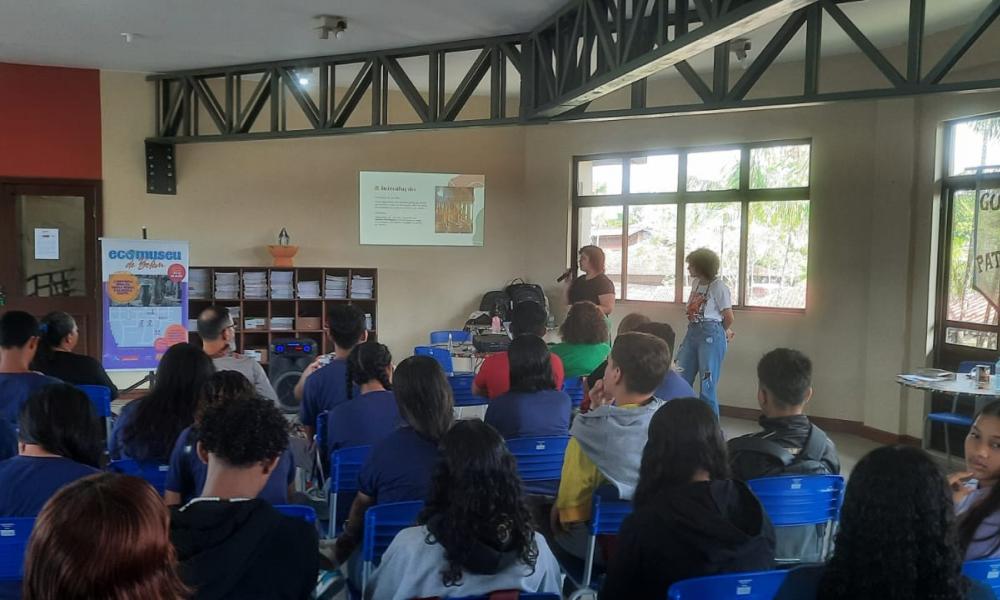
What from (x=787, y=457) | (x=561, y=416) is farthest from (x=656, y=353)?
(x=561, y=416)

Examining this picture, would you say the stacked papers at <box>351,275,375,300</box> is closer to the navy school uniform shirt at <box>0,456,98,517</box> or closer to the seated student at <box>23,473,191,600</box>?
the navy school uniform shirt at <box>0,456,98,517</box>

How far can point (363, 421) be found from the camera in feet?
10.1

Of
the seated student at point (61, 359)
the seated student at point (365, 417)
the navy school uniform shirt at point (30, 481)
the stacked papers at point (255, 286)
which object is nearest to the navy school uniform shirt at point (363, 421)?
the seated student at point (365, 417)

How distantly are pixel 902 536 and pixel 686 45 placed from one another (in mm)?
2833

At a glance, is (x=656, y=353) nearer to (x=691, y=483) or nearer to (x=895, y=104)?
(x=691, y=483)

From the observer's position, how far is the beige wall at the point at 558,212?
6266 millimetres

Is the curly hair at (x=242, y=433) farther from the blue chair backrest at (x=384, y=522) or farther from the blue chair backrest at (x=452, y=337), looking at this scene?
the blue chair backrest at (x=452, y=337)

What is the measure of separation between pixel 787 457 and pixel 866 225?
4784mm

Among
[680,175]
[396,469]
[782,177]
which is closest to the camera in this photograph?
[396,469]

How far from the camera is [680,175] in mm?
7598

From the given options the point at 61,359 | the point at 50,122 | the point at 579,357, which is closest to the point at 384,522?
the point at 579,357

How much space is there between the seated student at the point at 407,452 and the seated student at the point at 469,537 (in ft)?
1.83

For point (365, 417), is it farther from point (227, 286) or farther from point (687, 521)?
point (227, 286)

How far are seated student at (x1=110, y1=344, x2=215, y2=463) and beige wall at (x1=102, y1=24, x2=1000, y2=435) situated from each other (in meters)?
5.18
